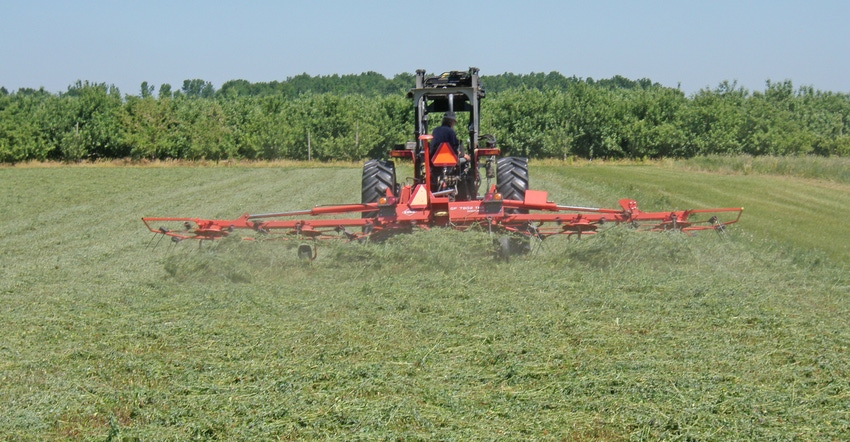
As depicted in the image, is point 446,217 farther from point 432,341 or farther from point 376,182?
point 432,341

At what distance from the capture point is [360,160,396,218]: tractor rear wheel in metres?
11.2

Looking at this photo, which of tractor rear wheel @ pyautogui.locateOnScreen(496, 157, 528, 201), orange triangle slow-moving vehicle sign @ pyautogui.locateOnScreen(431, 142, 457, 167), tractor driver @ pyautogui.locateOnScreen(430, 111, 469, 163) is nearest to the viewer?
orange triangle slow-moving vehicle sign @ pyautogui.locateOnScreen(431, 142, 457, 167)

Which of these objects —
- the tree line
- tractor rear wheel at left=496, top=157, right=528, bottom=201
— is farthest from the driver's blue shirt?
the tree line

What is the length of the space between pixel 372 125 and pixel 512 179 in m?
32.5

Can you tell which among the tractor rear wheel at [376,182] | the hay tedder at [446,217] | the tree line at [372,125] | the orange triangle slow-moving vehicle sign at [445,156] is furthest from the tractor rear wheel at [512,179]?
the tree line at [372,125]

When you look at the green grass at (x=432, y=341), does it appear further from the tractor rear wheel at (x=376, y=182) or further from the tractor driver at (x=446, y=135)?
the tractor rear wheel at (x=376, y=182)

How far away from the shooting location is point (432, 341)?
612 cm

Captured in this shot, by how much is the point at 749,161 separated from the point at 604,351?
28.4 m

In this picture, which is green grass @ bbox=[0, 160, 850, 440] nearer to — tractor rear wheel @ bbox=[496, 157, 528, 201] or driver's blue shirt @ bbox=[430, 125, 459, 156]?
tractor rear wheel @ bbox=[496, 157, 528, 201]

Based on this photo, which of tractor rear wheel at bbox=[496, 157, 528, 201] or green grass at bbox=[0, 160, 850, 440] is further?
tractor rear wheel at bbox=[496, 157, 528, 201]

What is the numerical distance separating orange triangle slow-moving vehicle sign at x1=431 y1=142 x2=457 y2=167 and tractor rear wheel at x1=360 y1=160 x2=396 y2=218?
1.26 meters

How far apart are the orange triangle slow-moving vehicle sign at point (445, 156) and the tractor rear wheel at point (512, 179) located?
93cm

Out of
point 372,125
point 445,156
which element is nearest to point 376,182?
point 445,156

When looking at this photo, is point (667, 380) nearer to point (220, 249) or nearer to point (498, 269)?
point (498, 269)
